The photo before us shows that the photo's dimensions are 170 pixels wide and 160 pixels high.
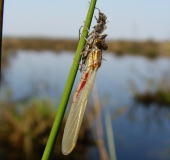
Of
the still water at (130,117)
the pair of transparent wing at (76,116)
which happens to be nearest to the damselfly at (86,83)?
the pair of transparent wing at (76,116)

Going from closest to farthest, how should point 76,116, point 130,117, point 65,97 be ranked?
point 65,97 < point 76,116 < point 130,117

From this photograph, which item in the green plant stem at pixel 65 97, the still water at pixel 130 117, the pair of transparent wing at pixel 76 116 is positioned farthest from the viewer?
the still water at pixel 130 117

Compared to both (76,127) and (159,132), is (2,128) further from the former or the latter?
(76,127)

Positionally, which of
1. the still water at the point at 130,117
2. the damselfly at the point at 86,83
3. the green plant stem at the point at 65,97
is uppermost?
the still water at the point at 130,117

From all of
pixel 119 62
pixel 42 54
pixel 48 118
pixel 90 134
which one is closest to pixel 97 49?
pixel 48 118

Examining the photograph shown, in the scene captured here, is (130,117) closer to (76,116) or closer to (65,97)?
(76,116)

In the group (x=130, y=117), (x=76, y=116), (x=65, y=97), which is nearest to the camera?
(x=65, y=97)

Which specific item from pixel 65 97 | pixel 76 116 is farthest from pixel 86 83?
pixel 65 97

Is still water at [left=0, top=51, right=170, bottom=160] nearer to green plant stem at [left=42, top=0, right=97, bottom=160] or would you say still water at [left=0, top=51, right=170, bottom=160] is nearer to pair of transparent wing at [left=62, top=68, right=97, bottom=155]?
pair of transparent wing at [left=62, top=68, right=97, bottom=155]

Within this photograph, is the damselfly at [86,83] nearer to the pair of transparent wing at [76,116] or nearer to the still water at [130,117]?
the pair of transparent wing at [76,116]
